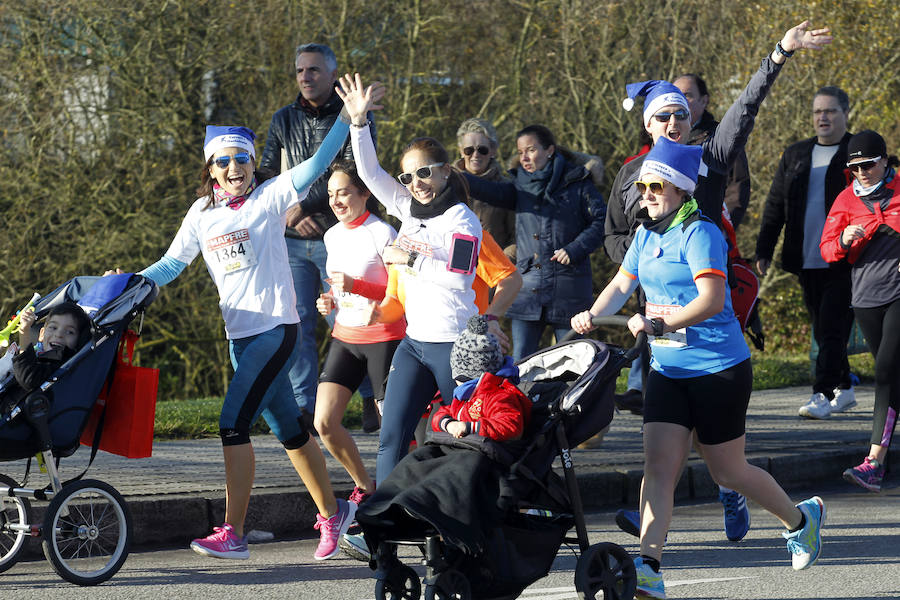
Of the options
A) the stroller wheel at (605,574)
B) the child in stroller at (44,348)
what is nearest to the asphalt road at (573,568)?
the stroller wheel at (605,574)

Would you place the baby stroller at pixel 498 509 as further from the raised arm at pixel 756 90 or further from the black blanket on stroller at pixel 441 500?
the raised arm at pixel 756 90

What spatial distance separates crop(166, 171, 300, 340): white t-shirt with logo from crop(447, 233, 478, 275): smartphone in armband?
77 cm

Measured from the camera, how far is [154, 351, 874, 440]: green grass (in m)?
9.96

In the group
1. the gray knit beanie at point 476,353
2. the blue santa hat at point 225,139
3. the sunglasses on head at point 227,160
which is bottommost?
the gray knit beanie at point 476,353

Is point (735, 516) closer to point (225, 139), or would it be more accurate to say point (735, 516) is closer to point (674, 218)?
point (674, 218)

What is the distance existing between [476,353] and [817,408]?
601 centimetres

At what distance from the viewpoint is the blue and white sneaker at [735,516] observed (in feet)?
22.7

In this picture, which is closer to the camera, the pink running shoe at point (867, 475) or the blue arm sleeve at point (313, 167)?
the blue arm sleeve at point (313, 167)

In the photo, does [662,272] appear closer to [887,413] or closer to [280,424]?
[280,424]

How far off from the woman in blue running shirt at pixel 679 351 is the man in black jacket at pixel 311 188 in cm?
325

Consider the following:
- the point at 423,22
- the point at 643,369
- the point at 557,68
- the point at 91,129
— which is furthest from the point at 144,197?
the point at 643,369

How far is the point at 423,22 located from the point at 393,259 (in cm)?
1131

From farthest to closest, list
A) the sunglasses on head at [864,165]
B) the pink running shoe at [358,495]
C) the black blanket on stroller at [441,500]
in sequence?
the sunglasses on head at [864,165], the pink running shoe at [358,495], the black blanket on stroller at [441,500]

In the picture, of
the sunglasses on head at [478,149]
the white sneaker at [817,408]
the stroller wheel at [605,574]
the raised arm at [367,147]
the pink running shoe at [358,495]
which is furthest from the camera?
the white sneaker at [817,408]
